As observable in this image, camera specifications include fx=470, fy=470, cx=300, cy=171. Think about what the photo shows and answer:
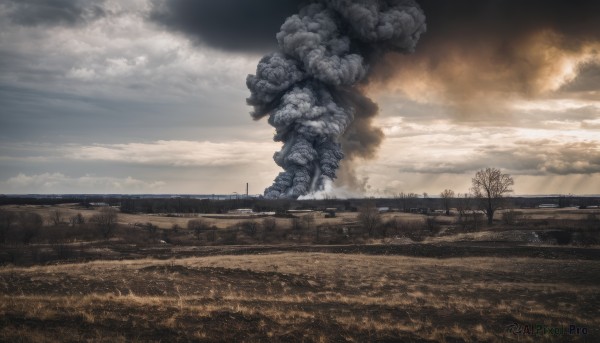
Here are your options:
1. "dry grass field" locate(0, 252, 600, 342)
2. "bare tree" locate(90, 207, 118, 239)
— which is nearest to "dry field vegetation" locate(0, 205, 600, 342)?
"dry grass field" locate(0, 252, 600, 342)

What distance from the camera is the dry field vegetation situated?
14.3 metres

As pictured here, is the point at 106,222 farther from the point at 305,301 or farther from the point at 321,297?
the point at 305,301

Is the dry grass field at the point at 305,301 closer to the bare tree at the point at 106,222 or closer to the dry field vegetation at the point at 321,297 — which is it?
the dry field vegetation at the point at 321,297

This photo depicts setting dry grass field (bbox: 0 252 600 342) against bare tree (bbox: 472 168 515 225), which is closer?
dry grass field (bbox: 0 252 600 342)

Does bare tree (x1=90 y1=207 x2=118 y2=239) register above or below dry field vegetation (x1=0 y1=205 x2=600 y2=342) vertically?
above

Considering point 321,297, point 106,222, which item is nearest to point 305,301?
point 321,297

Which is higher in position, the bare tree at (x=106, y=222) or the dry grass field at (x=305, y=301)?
the bare tree at (x=106, y=222)

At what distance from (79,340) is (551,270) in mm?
26992

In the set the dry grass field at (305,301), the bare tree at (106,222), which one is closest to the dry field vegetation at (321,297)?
the dry grass field at (305,301)

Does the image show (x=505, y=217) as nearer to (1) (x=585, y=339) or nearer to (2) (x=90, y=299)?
(1) (x=585, y=339)

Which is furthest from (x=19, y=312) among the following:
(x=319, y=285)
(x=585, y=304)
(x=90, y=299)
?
(x=585, y=304)

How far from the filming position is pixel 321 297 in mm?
22078

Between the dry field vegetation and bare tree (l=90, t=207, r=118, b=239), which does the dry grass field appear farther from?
bare tree (l=90, t=207, r=118, b=239)

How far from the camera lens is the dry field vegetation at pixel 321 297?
564 inches
